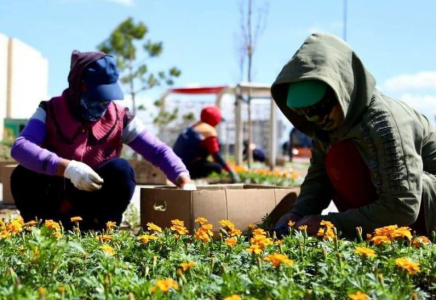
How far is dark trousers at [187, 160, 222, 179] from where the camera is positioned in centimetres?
978

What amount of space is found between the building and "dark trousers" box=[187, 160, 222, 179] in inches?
585

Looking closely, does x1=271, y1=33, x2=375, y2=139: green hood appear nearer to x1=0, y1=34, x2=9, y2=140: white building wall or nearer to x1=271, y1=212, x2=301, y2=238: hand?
x1=271, y1=212, x2=301, y2=238: hand

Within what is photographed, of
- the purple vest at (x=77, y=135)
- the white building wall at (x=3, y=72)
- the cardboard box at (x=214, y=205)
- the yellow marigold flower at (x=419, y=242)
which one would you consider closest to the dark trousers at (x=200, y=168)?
the purple vest at (x=77, y=135)

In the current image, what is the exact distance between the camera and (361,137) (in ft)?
10.9

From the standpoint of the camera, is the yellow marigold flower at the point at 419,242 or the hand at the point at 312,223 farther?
the hand at the point at 312,223

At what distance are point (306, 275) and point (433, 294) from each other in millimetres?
434

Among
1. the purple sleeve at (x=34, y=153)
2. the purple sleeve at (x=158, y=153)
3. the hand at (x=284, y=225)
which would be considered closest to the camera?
the hand at (x=284, y=225)

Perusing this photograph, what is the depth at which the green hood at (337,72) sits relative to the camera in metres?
3.12

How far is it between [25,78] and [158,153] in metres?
23.8

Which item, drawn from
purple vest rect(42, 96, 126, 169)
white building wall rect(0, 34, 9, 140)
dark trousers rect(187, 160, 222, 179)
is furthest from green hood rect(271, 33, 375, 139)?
white building wall rect(0, 34, 9, 140)

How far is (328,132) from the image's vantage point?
11.6 feet

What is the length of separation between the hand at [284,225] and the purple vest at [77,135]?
118 centimetres

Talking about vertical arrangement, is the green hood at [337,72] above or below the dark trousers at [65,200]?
above

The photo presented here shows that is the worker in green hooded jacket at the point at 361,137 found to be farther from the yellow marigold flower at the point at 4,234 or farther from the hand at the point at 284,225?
the yellow marigold flower at the point at 4,234
